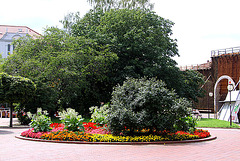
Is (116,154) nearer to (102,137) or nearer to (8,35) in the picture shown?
(102,137)

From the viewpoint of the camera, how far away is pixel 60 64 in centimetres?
2684

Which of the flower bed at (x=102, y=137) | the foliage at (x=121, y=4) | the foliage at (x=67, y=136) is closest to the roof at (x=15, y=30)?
the foliage at (x=121, y=4)

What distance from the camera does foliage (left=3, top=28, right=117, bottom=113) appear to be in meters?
25.6

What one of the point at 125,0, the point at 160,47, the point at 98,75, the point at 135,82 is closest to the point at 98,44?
the point at 98,75

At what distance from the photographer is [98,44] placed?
31.4 metres

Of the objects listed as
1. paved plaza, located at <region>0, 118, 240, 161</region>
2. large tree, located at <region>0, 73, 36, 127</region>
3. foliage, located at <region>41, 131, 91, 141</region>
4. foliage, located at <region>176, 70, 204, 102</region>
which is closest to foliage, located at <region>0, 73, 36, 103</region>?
large tree, located at <region>0, 73, 36, 127</region>

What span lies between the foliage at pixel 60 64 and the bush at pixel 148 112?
12.7m

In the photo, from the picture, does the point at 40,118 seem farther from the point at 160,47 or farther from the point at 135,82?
the point at 160,47

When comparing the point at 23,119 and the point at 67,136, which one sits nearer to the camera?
the point at 67,136

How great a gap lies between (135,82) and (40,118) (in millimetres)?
5230

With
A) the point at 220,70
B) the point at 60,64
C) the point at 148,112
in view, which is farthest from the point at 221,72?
the point at 148,112

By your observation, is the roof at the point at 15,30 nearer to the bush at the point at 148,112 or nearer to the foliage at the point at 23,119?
the foliage at the point at 23,119

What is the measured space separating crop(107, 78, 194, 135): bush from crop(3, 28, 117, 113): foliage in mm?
12719

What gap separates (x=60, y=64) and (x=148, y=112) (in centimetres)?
1572
